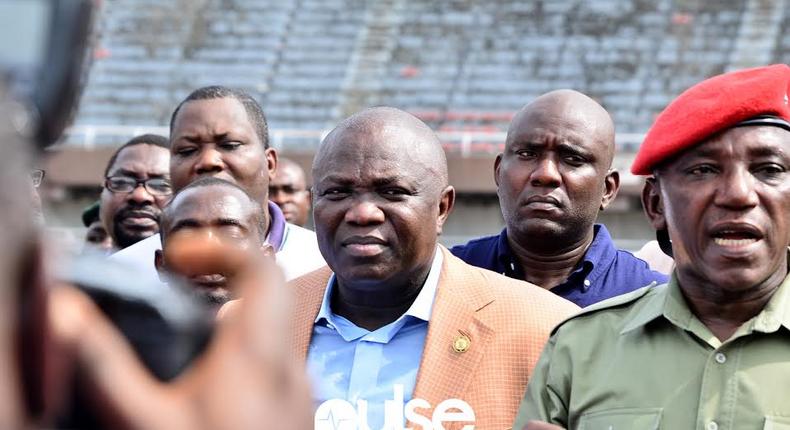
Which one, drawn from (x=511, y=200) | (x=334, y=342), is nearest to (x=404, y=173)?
(x=334, y=342)

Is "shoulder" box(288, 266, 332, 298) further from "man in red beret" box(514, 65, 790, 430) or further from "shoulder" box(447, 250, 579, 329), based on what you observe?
"man in red beret" box(514, 65, 790, 430)

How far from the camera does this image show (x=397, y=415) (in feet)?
10.5

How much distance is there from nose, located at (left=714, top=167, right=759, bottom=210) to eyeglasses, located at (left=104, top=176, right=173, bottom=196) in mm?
3756

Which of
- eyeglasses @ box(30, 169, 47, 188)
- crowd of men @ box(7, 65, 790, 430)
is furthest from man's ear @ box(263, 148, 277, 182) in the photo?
eyeglasses @ box(30, 169, 47, 188)

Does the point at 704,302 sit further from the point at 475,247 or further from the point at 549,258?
the point at 475,247

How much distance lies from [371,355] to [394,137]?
615 millimetres

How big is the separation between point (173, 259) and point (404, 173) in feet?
8.20

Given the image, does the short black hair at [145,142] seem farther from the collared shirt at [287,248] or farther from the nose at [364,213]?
the nose at [364,213]

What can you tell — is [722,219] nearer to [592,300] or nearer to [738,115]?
[738,115]

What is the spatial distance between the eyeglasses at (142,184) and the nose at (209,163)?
1.03 m

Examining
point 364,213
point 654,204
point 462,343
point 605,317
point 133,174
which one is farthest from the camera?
point 133,174

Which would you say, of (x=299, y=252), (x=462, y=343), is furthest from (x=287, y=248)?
(x=462, y=343)

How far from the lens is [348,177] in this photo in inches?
139

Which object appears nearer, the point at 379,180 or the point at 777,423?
the point at 777,423
